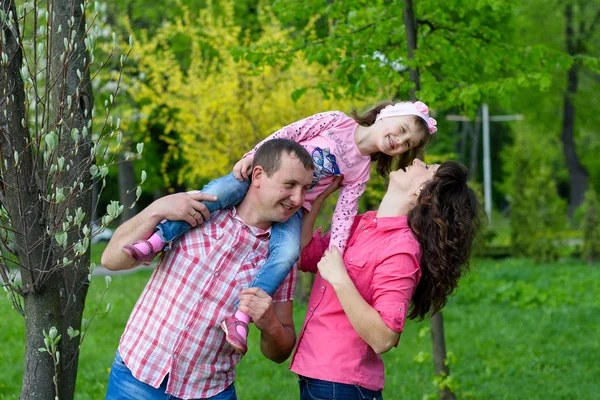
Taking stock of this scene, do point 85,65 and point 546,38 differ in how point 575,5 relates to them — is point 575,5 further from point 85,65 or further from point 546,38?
point 85,65

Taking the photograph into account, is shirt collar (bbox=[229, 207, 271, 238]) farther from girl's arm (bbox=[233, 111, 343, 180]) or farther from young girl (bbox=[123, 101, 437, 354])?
girl's arm (bbox=[233, 111, 343, 180])

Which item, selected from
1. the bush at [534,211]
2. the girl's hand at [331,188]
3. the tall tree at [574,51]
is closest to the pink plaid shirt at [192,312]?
the girl's hand at [331,188]

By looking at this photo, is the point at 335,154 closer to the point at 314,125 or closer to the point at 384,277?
the point at 314,125

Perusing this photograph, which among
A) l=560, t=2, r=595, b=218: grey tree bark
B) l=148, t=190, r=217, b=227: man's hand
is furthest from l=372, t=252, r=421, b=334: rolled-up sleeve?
l=560, t=2, r=595, b=218: grey tree bark

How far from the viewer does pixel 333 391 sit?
2.77 m

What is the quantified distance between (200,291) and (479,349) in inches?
236

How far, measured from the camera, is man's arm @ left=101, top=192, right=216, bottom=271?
257 centimetres

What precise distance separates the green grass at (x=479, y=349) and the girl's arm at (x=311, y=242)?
2.26 m

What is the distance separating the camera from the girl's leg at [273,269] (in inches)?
98.7

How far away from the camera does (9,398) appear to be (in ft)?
17.9

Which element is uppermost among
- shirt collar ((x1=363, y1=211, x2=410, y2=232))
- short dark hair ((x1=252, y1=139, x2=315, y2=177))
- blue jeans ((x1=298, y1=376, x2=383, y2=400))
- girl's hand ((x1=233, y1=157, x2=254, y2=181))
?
short dark hair ((x1=252, y1=139, x2=315, y2=177))

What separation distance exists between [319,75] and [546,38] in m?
16.6

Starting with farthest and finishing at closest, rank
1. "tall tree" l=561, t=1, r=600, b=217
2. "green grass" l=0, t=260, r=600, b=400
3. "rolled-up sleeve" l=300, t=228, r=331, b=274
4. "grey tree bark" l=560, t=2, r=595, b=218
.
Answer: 1. "grey tree bark" l=560, t=2, r=595, b=218
2. "tall tree" l=561, t=1, r=600, b=217
3. "green grass" l=0, t=260, r=600, b=400
4. "rolled-up sleeve" l=300, t=228, r=331, b=274

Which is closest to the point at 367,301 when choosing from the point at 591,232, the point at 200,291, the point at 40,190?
the point at 200,291
